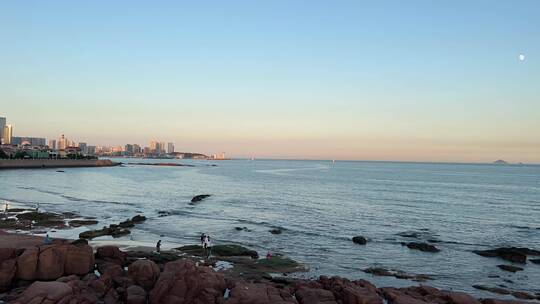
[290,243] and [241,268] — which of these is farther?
[290,243]

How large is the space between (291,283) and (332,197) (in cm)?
5350

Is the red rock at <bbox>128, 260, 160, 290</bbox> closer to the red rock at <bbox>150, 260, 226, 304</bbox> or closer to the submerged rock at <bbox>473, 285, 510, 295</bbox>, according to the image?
the red rock at <bbox>150, 260, 226, 304</bbox>

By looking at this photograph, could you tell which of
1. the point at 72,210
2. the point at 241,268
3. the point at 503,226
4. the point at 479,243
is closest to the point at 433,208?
the point at 503,226

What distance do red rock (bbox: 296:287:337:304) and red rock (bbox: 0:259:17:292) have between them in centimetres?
1286

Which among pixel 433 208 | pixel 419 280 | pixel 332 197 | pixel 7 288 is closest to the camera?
pixel 7 288

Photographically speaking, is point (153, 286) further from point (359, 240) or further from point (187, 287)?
point (359, 240)

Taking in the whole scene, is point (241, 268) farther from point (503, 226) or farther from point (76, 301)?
point (503, 226)

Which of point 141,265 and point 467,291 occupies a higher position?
point 141,265

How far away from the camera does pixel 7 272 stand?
63.1 ft

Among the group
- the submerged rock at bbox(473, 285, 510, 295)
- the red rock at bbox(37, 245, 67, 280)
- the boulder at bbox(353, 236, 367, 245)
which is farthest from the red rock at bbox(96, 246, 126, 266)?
the submerged rock at bbox(473, 285, 510, 295)

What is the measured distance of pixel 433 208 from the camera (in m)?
60.5

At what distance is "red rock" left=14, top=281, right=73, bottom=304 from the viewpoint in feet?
50.9

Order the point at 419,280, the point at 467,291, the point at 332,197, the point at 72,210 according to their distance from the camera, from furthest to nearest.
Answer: the point at 332,197
the point at 72,210
the point at 419,280
the point at 467,291

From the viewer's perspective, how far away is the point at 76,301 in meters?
15.7
